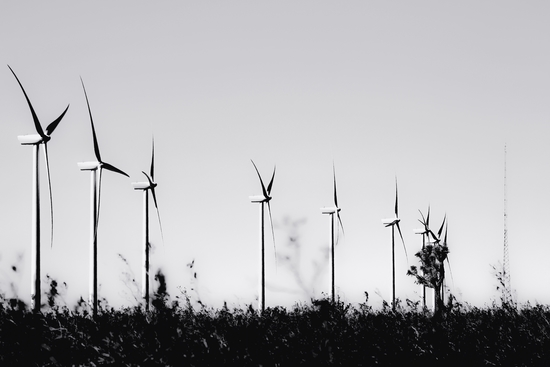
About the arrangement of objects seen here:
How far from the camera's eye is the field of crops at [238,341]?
22.5 meters

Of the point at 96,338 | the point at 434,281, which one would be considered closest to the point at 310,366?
the point at 96,338

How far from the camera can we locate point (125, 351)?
23094mm

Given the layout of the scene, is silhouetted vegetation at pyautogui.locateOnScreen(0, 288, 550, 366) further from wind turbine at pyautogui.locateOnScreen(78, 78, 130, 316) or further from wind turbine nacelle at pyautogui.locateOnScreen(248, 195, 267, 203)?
wind turbine nacelle at pyautogui.locateOnScreen(248, 195, 267, 203)

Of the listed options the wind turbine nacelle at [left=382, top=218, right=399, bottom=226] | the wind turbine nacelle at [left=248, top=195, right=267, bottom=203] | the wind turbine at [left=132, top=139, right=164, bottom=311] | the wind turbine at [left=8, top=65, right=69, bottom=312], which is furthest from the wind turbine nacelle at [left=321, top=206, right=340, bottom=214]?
the wind turbine at [left=8, top=65, right=69, bottom=312]

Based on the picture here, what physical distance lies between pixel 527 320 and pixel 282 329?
37.8ft

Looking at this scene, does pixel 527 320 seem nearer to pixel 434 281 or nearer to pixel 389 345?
Answer: pixel 389 345

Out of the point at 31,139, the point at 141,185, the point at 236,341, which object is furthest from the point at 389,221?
the point at 236,341

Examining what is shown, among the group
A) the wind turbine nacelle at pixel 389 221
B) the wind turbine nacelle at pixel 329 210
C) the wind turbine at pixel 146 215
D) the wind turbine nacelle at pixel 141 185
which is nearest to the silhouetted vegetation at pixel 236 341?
the wind turbine at pixel 146 215

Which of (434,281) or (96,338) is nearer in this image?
(96,338)

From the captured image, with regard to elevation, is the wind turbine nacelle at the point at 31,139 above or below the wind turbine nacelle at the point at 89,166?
above

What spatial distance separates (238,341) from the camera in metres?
24.7

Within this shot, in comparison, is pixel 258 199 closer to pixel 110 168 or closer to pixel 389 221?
pixel 110 168

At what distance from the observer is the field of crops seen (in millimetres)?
22500

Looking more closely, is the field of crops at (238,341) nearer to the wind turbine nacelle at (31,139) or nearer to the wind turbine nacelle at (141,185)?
the wind turbine nacelle at (31,139)
